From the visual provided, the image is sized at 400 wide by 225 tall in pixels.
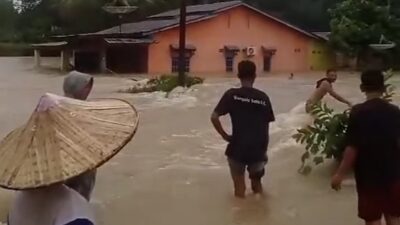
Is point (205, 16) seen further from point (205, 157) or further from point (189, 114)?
point (205, 157)

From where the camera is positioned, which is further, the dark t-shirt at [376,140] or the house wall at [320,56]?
the house wall at [320,56]

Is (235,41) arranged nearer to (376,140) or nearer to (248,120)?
(248,120)

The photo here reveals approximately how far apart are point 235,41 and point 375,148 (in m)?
40.1

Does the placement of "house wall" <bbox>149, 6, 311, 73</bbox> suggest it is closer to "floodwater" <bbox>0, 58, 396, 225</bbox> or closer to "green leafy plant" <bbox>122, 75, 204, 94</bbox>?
→ "green leafy plant" <bbox>122, 75, 204, 94</bbox>

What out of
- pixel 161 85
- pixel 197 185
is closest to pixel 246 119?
pixel 197 185

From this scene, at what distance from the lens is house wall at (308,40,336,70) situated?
154 feet

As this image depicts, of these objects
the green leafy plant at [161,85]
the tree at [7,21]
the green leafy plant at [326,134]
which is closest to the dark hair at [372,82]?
the green leafy plant at [326,134]

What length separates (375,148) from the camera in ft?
17.9

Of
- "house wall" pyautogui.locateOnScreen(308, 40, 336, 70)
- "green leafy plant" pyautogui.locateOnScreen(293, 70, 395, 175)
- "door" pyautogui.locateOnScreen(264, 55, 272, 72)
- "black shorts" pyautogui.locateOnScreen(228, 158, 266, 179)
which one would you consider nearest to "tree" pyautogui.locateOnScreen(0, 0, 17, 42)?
"door" pyautogui.locateOnScreen(264, 55, 272, 72)

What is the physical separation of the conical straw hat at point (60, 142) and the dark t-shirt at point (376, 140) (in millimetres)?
2640

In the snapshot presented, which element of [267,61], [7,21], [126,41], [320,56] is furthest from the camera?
[7,21]

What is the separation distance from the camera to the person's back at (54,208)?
2799 mm

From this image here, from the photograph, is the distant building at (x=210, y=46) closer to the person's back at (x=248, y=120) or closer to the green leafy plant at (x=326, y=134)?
the green leafy plant at (x=326, y=134)

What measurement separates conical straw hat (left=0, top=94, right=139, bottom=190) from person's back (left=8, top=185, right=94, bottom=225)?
0.24ft
